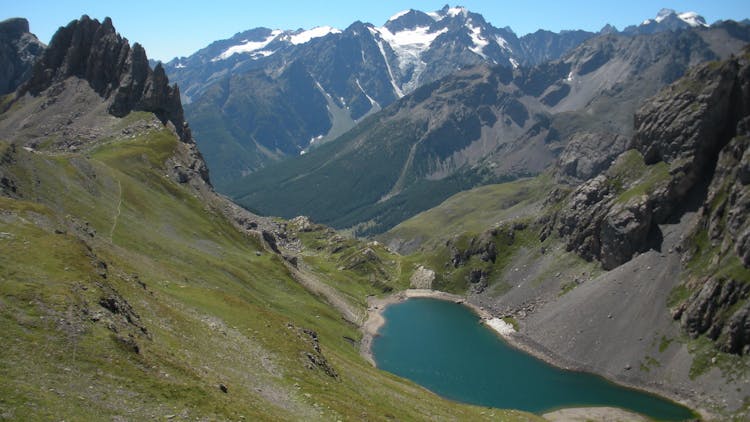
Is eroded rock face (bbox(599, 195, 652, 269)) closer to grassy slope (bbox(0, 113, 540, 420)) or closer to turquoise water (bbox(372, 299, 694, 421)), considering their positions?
turquoise water (bbox(372, 299, 694, 421))

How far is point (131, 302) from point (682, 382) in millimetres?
121513

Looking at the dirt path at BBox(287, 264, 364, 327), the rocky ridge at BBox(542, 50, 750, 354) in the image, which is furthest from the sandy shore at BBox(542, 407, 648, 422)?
the dirt path at BBox(287, 264, 364, 327)

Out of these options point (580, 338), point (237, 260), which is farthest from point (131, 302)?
point (580, 338)

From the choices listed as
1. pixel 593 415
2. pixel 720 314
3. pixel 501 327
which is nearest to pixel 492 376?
pixel 593 415

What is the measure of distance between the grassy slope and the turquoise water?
4071 cm

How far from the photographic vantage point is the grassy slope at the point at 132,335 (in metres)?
39.6

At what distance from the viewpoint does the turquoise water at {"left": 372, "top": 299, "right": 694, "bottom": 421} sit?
12988 centimetres

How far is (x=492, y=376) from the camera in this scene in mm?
149000

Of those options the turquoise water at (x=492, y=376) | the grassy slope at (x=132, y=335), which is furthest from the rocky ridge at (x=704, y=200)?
the grassy slope at (x=132, y=335)

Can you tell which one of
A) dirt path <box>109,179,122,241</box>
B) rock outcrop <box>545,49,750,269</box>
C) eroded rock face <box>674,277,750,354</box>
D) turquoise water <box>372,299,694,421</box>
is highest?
rock outcrop <box>545,49,750,269</box>

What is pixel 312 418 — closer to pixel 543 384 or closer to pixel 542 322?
pixel 543 384

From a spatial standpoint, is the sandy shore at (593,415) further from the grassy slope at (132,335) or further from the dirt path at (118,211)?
the dirt path at (118,211)

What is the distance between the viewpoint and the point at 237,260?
144500 mm

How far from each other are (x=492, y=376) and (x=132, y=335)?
11663cm
